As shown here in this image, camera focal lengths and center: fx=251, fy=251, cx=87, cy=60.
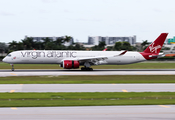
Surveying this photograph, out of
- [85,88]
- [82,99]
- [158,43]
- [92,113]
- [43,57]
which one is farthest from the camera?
[158,43]

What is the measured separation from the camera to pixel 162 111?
504 inches

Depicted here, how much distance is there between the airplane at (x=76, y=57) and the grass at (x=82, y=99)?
2244cm

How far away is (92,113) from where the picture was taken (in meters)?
12.5

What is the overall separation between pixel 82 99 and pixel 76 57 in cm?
2699

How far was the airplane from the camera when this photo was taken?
41.3 m

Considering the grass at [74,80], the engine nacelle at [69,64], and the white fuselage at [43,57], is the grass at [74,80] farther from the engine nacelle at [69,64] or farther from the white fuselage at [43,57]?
the white fuselage at [43,57]

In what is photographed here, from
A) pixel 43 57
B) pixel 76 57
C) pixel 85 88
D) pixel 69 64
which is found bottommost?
pixel 69 64

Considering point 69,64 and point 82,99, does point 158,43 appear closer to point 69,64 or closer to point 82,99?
point 69,64

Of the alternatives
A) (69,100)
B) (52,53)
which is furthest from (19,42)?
(69,100)

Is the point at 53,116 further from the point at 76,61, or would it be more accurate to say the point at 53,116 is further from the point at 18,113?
the point at 76,61

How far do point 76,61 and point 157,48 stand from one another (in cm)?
1529

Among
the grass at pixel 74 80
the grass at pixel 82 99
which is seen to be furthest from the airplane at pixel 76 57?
the grass at pixel 82 99

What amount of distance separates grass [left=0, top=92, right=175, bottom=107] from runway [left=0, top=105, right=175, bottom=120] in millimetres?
979

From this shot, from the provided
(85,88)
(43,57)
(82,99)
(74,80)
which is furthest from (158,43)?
(82,99)
